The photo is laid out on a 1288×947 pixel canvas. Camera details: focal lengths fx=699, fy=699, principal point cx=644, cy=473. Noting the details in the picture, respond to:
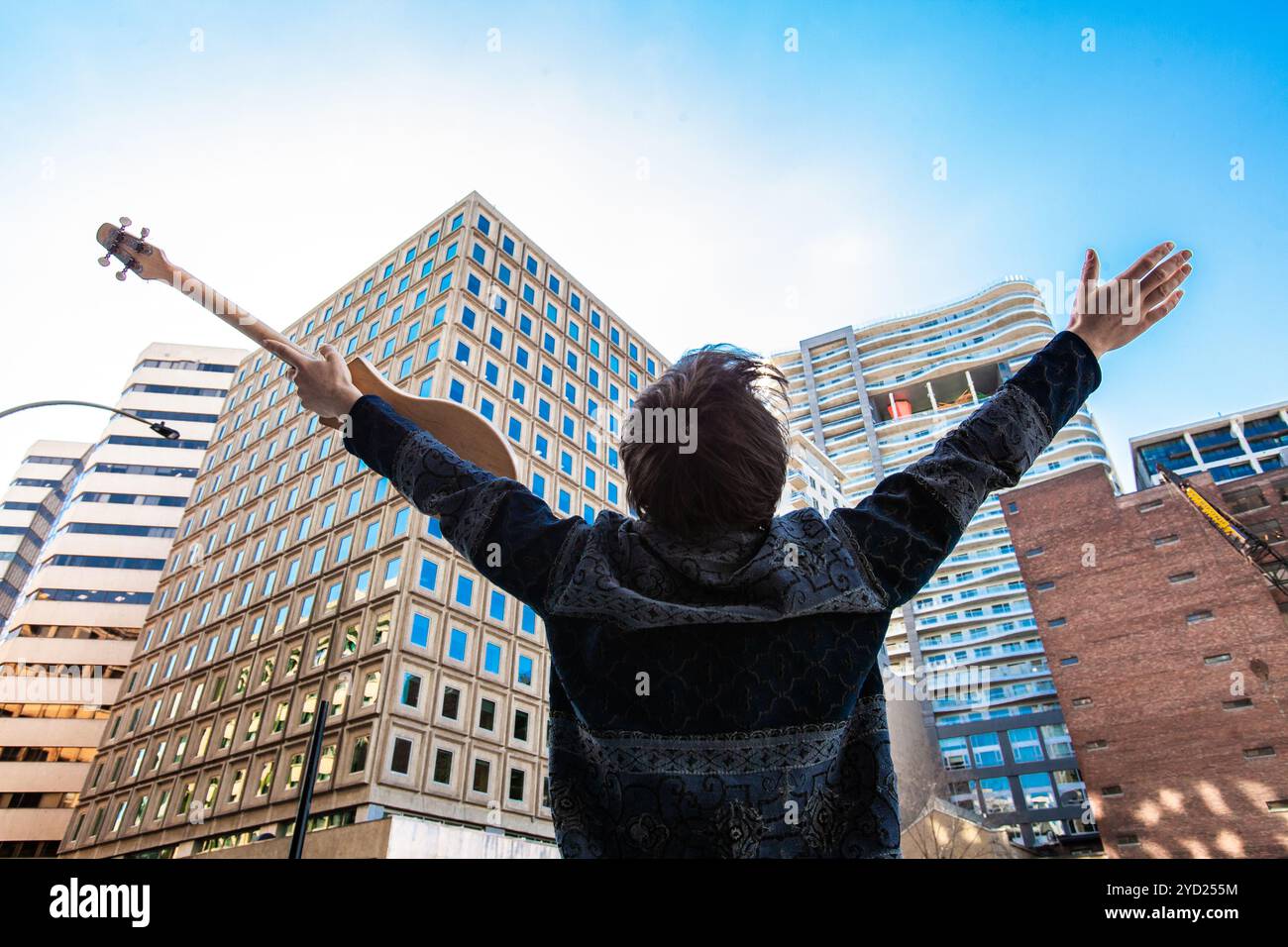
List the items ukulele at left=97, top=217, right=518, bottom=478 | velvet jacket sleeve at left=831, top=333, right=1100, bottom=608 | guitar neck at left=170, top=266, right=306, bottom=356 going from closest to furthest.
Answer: velvet jacket sleeve at left=831, top=333, right=1100, bottom=608 → ukulele at left=97, top=217, right=518, bottom=478 → guitar neck at left=170, top=266, right=306, bottom=356

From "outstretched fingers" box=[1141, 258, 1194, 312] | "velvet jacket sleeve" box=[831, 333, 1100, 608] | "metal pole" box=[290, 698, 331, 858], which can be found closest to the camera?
"velvet jacket sleeve" box=[831, 333, 1100, 608]

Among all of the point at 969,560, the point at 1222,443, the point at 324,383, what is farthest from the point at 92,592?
the point at 1222,443

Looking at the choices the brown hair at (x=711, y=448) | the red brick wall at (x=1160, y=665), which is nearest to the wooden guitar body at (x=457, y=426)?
the brown hair at (x=711, y=448)

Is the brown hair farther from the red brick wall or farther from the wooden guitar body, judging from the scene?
the red brick wall

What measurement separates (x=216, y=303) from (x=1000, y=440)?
292 centimetres

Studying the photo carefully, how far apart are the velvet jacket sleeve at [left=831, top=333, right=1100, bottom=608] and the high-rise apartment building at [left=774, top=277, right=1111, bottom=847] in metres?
45.9

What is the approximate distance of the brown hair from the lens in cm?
162

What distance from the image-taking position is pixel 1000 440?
1.69 meters

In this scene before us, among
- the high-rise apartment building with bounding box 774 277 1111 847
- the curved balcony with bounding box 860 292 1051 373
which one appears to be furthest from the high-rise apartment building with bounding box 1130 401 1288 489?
the curved balcony with bounding box 860 292 1051 373

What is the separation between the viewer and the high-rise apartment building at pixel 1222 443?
3506 inches

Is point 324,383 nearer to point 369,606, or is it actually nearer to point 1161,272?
point 1161,272

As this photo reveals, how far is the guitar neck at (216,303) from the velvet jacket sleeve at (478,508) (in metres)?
1.17

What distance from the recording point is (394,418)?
196 centimetres
